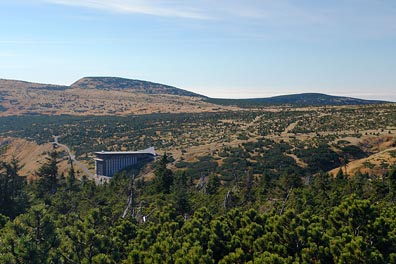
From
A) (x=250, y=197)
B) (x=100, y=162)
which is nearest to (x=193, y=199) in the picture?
(x=250, y=197)

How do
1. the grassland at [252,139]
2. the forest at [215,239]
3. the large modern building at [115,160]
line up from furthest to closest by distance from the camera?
the large modern building at [115,160]
the grassland at [252,139]
the forest at [215,239]

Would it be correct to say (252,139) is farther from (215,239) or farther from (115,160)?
(215,239)

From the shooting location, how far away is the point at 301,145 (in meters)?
86.3

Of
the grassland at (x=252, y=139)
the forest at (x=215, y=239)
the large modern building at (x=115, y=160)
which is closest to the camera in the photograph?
the forest at (x=215, y=239)

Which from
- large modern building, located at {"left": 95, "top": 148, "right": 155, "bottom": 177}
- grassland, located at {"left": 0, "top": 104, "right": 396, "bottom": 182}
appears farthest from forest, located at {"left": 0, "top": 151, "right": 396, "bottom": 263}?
large modern building, located at {"left": 95, "top": 148, "right": 155, "bottom": 177}

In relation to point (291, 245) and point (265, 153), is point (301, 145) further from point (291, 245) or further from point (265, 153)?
point (291, 245)

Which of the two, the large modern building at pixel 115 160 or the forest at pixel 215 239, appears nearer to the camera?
the forest at pixel 215 239

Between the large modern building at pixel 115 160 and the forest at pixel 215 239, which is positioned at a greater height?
the forest at pixel 215 239

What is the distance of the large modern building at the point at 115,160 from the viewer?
90.4 meters

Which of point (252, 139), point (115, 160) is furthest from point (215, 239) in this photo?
point (252, 139)

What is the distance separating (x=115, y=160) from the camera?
91.1 metres

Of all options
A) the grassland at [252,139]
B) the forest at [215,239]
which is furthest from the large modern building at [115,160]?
the forest at [215,239]

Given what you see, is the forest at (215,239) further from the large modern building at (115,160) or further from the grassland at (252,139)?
the large modern building at (115,160)

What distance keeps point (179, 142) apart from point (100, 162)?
73.9ft
